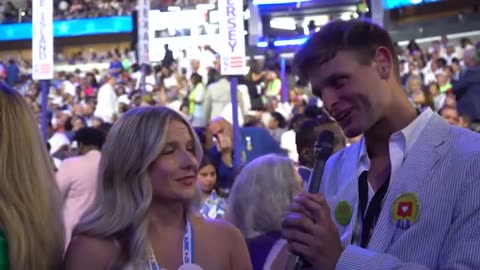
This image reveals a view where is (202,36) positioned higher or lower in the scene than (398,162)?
higher

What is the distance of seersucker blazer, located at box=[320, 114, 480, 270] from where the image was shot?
1.41 m

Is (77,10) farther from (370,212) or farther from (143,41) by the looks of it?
(370,212)

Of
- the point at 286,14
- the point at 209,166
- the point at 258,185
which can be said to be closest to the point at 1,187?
the point at 258,185

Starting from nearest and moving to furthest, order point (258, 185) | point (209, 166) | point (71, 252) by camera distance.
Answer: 1. point (71, 252)
2. point (258, 185)
3. point (209, 166)

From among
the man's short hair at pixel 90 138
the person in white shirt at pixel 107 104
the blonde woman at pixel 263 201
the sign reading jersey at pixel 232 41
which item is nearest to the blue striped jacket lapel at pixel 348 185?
the blonde woman at pixel 263 201

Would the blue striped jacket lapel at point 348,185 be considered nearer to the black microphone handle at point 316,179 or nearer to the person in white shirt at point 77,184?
the black microphone handle at point 316,179

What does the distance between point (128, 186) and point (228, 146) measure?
3512 millimetres

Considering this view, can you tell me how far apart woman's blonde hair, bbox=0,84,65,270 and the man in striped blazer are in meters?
0.74

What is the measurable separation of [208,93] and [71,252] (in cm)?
769

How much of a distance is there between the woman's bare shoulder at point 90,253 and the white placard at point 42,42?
5509 millimetres

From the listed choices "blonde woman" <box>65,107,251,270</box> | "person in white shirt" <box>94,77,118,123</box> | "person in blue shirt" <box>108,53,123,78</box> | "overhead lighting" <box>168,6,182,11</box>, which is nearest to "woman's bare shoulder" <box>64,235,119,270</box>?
"blonde woman" <box>65,107,251,270</box>

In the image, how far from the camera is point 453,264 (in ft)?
4.58

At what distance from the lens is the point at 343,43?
64.6 inches

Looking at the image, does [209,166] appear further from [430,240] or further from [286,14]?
[286,14]
